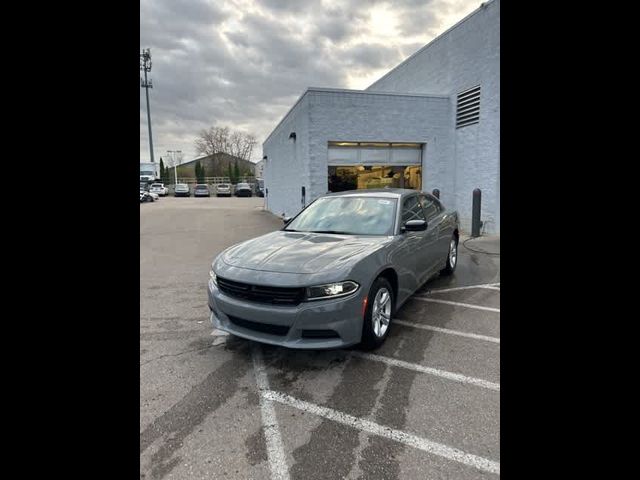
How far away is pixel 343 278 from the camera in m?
3.06

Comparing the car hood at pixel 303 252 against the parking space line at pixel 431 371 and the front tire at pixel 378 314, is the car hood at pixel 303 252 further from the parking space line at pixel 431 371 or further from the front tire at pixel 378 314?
the parking space line at pixel 431 371

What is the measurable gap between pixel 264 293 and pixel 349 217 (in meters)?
1.79

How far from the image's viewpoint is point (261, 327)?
3146 mm

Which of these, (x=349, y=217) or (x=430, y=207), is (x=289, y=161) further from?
(x=349, y=217)

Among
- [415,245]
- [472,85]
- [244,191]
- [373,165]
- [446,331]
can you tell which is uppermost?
[472,85]

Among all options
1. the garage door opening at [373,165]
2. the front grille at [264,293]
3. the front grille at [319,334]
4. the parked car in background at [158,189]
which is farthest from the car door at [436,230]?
the parked car in background at [158,189]

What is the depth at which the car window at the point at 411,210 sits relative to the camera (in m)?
4.49

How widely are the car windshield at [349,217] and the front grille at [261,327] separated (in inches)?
60.6

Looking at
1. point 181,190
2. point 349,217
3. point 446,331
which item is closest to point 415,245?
point 349,217

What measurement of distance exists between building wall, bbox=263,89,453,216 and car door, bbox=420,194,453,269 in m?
5.63
